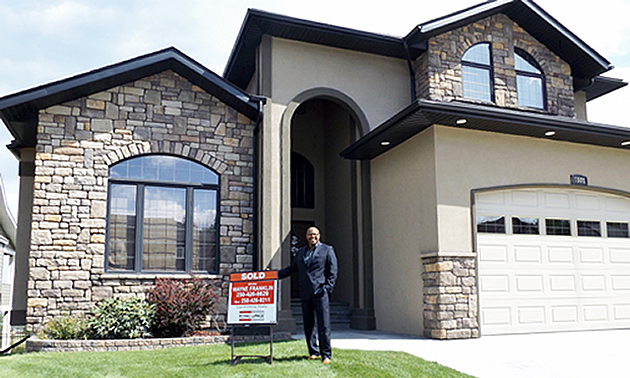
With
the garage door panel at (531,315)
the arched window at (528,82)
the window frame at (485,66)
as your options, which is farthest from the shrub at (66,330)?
the arched window at (528,82)

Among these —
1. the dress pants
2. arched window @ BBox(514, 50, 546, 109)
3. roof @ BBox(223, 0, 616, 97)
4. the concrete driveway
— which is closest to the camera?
the dress pants

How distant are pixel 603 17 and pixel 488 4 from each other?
3.30 m

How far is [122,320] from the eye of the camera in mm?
9898

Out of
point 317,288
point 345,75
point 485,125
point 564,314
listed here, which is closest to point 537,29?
point 485,125

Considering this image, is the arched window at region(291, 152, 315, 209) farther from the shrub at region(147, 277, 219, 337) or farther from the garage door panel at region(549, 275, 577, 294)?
the garage door panel at region(549, 275, 577, 294)

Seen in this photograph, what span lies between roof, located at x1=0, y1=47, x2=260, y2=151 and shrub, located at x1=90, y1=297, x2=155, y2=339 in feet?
13.2

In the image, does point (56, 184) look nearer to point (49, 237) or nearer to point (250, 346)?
point (49, 237)

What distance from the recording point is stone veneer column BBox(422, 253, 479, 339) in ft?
33.1

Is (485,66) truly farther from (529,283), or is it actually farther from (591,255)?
(529,283)

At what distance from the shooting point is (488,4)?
13.5m

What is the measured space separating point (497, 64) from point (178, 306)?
29.8 ft

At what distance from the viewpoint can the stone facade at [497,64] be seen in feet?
42.8

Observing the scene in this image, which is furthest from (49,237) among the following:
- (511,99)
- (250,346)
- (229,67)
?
(511,99)

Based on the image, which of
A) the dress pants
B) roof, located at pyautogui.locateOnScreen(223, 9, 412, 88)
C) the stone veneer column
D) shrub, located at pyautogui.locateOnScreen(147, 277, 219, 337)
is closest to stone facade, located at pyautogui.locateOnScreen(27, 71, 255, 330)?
shrub, located at pyautogui.locateOnScreen(147, 277, 219, 337)
